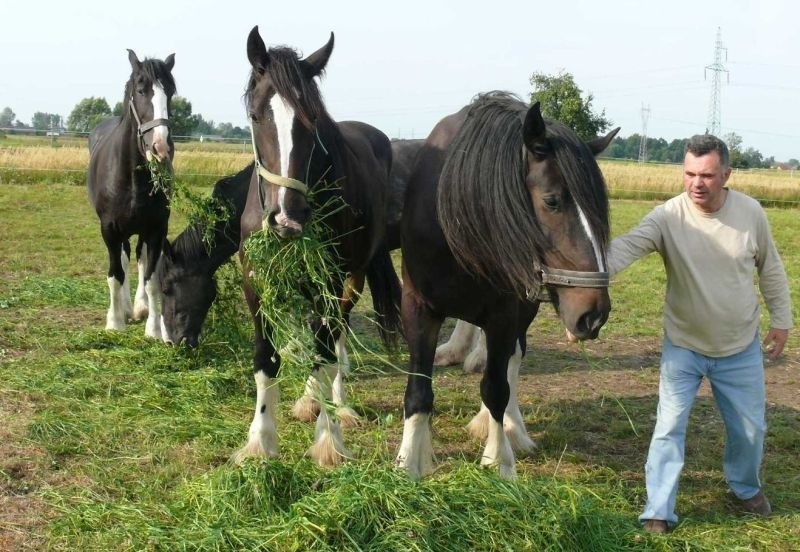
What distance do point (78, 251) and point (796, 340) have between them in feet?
31.1

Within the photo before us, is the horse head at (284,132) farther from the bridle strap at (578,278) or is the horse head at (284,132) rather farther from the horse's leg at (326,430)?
the bridle strap at (578,278)

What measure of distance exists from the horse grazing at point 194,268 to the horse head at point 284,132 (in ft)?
8.70

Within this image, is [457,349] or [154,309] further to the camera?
[154,309]

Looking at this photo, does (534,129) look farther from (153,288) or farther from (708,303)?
(153,288)

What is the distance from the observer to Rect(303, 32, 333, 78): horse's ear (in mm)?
4168

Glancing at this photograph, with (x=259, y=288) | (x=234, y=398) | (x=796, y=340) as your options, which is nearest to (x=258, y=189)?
(x=259, y=288)

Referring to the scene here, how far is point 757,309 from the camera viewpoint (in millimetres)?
3928

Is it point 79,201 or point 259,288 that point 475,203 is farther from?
point 79,201

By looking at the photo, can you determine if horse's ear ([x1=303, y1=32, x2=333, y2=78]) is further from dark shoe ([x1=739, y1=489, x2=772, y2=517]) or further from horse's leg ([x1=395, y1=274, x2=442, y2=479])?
dark shoe ([x1=739, y1=489, x2=772, y2=517])

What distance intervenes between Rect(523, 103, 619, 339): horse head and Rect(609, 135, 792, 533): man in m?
0.46

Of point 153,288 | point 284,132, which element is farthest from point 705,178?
point 153,288

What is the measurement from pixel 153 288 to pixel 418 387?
Answer: 411 cm

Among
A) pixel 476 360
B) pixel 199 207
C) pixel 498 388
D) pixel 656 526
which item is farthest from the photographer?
pixel 476 360

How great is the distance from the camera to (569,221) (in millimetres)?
→ 3338
